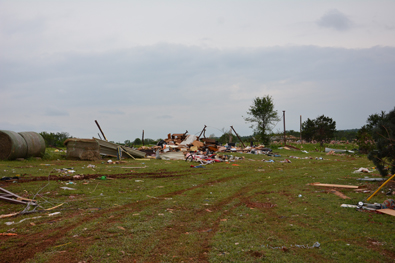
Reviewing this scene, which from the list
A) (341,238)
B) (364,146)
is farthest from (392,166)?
(341,238)

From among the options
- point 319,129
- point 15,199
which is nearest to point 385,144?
point 15,199

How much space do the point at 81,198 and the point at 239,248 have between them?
5.08 meters

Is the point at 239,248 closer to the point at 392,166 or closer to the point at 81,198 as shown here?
the point at 81,198

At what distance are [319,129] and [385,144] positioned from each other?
39193 mm

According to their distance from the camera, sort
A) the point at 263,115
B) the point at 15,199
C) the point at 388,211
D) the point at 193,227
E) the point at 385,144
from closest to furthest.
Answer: the point at 193,227
the point at 388,211
the point at 15,199
the point at 385,144
the point at 263,115

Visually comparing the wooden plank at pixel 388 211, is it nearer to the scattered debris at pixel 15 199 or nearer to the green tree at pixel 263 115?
the scattered debris at pixel 15 199

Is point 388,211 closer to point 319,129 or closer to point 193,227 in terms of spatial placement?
point 193,227

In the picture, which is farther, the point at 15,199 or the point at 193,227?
the point at 15,199

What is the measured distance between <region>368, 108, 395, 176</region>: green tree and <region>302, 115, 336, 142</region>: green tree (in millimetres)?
37303

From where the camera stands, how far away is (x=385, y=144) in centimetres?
837

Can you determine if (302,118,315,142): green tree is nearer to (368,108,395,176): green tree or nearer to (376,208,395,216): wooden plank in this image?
(368,108,395,176): green tree

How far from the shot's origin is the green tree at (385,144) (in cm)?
813

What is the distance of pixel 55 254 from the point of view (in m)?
3.91

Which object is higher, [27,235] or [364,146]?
[364,146]
